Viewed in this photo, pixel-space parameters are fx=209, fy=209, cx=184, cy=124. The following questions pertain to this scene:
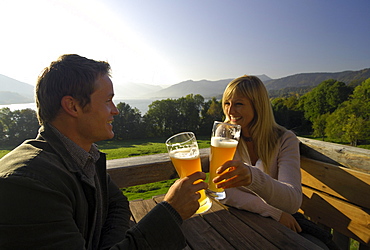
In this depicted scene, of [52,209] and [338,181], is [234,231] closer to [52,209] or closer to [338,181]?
[52,209]

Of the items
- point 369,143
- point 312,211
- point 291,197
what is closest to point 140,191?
point 312,211

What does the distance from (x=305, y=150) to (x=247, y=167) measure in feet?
4.87

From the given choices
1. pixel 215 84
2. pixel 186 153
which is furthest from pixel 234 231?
pixel 215 84

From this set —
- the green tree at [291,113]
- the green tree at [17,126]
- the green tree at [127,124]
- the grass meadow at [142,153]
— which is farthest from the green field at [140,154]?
the green tree at [291,113]

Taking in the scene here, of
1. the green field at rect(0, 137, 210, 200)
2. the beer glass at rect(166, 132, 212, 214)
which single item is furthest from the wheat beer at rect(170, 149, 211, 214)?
the green field at rect(0, 137, 210, 200)

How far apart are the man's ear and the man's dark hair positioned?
21 mm

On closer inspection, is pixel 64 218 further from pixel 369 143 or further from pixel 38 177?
pixel 369 143

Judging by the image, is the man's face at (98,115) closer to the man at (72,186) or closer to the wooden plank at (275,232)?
the man at (72,186)

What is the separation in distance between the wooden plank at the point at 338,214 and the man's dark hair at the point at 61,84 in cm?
250

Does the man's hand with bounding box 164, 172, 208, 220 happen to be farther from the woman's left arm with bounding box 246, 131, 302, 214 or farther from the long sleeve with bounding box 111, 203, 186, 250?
the woman's left arm with bounding box 246, 131, 302, 214

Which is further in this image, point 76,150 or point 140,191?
point 140,191

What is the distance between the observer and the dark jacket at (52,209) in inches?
27.9

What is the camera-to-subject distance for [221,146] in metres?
1.38

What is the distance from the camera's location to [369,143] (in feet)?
99.9
